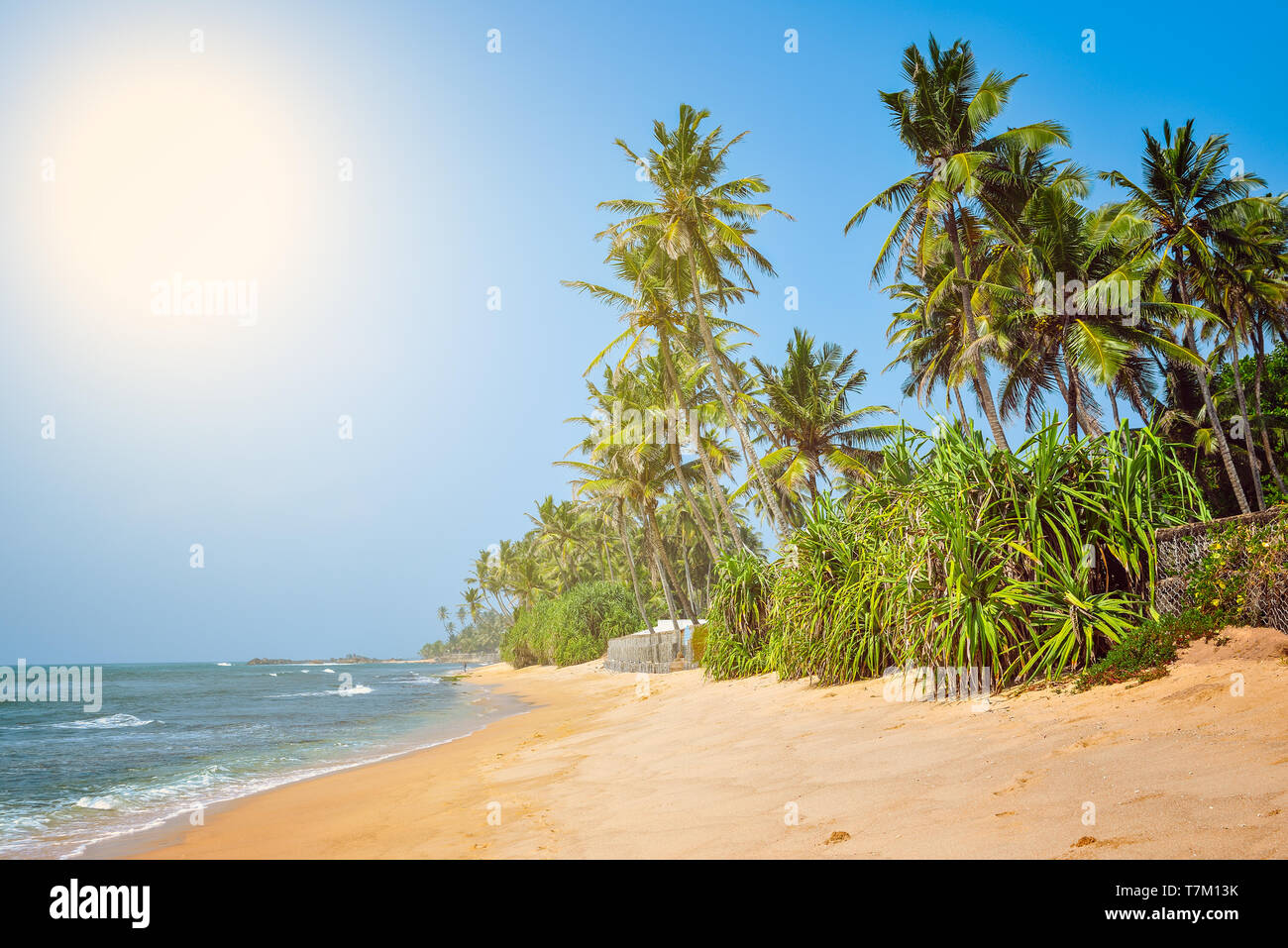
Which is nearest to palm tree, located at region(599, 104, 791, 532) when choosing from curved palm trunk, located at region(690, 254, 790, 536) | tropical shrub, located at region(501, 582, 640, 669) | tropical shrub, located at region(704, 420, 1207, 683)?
curved palm trunk, located at region(690, 254, 790, 536)

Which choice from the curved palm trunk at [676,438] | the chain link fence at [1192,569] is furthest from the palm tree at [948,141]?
the chain link fence at [1192,569]

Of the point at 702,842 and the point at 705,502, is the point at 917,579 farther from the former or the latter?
the point at 705,502

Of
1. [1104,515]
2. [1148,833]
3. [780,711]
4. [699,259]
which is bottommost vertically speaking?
[780,711]

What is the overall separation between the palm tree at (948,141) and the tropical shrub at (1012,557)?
12.1m

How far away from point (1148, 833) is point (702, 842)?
2.39 meters

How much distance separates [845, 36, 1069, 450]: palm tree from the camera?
2022 centimetres

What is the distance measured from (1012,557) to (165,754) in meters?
17.2

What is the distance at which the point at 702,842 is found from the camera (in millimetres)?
4586

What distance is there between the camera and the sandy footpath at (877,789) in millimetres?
3764

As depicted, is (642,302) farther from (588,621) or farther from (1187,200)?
(588,621)

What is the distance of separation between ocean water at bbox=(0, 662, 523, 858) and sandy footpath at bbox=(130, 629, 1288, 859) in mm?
1653

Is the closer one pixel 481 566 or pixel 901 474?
pixel 901 474

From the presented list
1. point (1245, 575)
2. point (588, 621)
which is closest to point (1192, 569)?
point (1245, 575)
